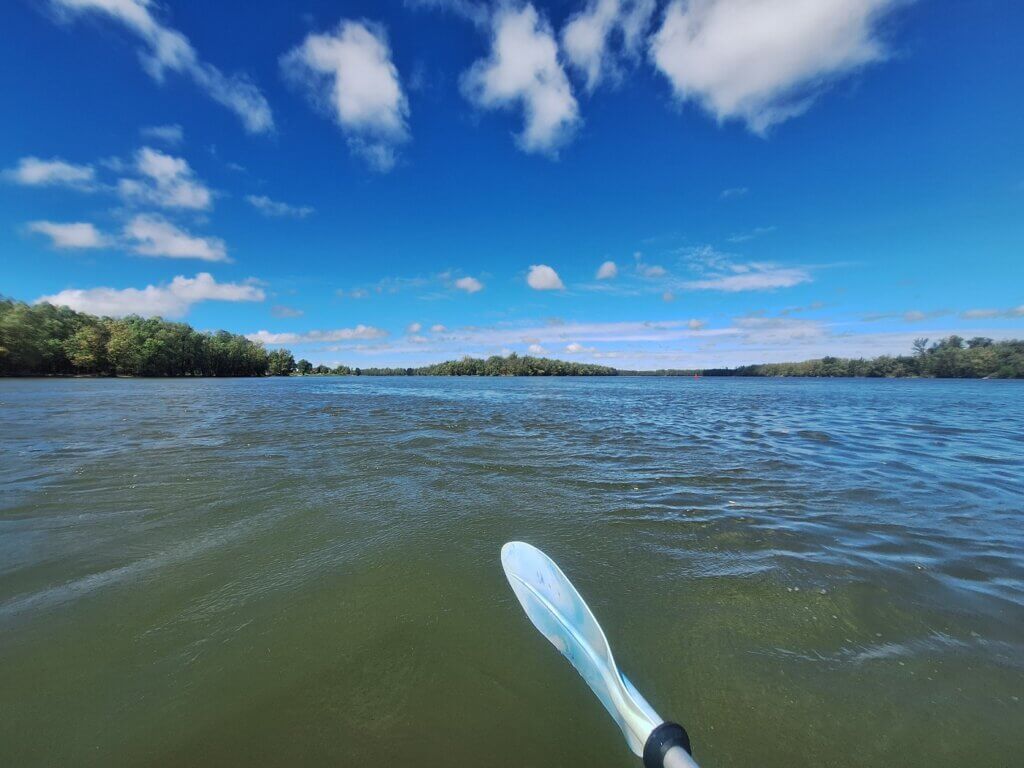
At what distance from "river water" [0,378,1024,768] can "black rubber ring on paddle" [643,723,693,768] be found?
66cm

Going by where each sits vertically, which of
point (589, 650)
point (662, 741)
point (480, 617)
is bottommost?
point (480, 617)

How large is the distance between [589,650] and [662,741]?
0.89 metres

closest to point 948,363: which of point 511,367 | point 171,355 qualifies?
point 511,367

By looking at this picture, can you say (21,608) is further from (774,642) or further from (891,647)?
(891,647)

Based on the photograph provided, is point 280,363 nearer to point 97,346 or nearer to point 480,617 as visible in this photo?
point 97,346

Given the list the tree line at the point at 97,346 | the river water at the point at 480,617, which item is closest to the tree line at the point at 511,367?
the tree line at the point at 97,346

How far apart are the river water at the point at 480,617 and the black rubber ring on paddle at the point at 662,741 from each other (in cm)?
66

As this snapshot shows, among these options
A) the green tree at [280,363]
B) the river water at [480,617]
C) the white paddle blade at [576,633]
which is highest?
the green tree at [280,363]

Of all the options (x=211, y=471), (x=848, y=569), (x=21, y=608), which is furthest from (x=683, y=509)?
(x=211, y=471)

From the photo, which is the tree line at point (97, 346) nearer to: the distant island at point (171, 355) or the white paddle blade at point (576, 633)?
the distant island at point (171, 355)

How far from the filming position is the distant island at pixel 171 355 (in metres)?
65.1

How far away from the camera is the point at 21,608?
371cm

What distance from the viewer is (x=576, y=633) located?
10.1ft

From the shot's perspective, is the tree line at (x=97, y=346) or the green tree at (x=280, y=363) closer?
the tree line at (x=97, y=346)
